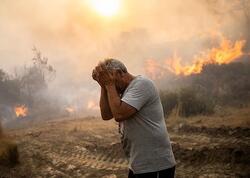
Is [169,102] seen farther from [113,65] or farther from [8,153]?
→ [113,65]

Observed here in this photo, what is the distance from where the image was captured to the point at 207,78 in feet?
59.4

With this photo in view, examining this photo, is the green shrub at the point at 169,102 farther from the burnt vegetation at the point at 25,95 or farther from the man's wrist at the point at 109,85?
the burnt vegetation at the point at 25,95

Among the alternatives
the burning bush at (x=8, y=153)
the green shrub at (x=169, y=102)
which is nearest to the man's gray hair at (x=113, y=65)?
the burning bush at (x=8, y=153)

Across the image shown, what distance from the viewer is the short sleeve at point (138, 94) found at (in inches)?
111

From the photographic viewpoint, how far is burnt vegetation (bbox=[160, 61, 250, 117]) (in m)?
12.8

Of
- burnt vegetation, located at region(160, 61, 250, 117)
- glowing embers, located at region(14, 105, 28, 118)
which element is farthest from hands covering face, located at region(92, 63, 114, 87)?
glowing embers, located at region(14, 105, 28, 118)

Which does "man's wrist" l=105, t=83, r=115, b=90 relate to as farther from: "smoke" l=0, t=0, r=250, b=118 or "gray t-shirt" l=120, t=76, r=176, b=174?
"smoke" l=0, t=0, r=250, b=118

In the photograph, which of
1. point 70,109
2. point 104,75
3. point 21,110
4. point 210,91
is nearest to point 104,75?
point 104,75

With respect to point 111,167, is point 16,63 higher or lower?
higher

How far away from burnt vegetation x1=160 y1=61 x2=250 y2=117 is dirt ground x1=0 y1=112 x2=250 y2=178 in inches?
76.1

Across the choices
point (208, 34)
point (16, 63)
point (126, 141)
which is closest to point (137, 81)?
point (126, 141)

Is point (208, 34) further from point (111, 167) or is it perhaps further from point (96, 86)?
point (111, 167)

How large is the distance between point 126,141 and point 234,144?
17.1ft

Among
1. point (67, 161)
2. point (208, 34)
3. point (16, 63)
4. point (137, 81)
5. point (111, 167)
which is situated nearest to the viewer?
point (137, 81)
